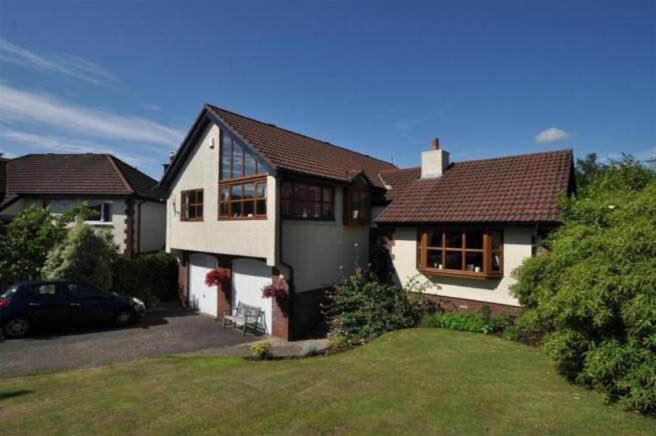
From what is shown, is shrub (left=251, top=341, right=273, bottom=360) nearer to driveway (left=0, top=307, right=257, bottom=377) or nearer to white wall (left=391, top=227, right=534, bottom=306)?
driveway (left=0, top=307, right=257, bottom=377)

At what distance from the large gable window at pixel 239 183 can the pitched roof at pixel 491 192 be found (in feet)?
16.4

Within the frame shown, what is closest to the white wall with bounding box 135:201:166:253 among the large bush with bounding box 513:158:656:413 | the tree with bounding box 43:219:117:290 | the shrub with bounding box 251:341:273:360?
the tree with bounding box 43:219:117:290

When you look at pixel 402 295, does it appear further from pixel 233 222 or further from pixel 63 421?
pixel 63 421

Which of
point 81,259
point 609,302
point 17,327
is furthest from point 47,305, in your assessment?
point 609,302

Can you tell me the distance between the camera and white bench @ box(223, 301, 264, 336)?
44.5ft

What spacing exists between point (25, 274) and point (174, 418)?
1379 centimetres

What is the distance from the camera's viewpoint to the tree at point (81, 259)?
48.6 feet

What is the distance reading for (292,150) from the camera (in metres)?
15.1

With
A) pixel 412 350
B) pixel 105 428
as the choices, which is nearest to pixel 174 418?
pixel 105 428

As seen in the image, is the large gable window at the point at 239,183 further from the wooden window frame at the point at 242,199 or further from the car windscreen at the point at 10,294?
the car windscreen at the point at 10,294

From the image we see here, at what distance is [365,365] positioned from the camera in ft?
29.4

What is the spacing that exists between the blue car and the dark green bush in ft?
12.6

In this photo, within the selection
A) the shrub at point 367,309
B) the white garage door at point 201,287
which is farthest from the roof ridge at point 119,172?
the shrub at point 367,309

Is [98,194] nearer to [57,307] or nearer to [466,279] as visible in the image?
[57,307]
